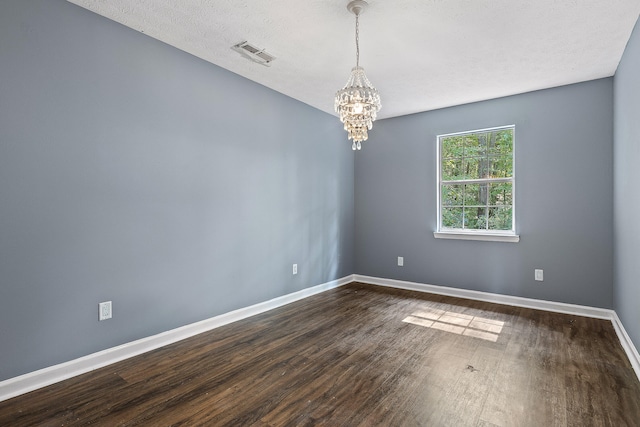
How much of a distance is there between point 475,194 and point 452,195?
11.5 inches

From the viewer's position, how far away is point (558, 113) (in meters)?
3.65

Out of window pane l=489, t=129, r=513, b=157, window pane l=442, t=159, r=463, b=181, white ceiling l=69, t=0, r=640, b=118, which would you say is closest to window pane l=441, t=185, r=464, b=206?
window pane l=442, t=159, r=463, b=181

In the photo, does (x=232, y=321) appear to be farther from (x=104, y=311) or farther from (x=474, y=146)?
(x=474, y=146)

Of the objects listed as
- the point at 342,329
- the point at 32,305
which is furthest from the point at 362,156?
the point at 32,305

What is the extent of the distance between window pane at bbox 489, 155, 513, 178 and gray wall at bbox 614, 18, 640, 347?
0.98 m

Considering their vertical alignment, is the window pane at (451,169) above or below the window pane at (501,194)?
above

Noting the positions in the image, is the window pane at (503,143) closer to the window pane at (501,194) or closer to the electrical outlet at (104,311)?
the window pane at (501,194)

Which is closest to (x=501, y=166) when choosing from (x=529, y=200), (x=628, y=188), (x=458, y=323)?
(x=529, y=200)

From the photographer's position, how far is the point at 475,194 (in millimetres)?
4273

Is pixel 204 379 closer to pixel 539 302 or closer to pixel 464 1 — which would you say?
pixel 464 1

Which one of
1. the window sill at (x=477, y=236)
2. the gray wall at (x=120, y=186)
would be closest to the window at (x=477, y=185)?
the window sill at (x=477, y=236)

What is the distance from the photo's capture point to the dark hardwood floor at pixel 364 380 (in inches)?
70.9

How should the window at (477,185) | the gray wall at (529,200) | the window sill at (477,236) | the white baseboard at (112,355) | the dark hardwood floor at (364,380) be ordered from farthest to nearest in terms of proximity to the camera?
the window at (477,185) < the window sill at (477,236) < the gray wall at (529,200) < the white baseboard at (112,355) < the dark hardwood floor at (364,380)

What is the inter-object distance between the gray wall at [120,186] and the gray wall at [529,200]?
72.6 inches
